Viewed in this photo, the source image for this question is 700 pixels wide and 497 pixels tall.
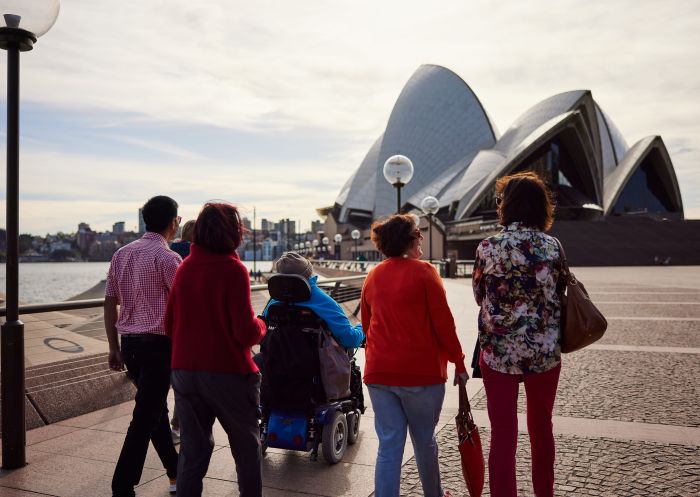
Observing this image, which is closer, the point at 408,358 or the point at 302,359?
the point at 408,358

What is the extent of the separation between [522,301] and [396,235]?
0.63m

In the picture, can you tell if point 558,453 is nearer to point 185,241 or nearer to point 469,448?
point 469,448

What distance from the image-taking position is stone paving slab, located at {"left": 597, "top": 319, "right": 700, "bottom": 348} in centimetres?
771

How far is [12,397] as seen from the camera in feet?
11.4

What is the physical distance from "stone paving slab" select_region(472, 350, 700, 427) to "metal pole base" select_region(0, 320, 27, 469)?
325 centimetres

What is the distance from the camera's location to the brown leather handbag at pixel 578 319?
2.58 metres

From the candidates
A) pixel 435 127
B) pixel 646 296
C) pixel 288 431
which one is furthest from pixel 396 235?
pixel 435 127

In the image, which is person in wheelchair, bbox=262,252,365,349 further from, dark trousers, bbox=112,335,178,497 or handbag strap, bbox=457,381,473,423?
handbag strap, bbox=457,381,473,423

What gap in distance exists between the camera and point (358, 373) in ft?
13.0

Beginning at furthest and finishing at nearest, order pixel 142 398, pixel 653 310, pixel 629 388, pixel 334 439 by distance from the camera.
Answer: pixel 653 310
pixel 629 388
pixel 334 439
pixel 142 398

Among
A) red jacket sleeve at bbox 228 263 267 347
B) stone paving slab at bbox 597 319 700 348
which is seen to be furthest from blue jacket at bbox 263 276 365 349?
stone paving slab at bbox 597 319 700 348

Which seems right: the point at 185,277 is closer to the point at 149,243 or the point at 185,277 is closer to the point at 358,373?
the point at 149,243

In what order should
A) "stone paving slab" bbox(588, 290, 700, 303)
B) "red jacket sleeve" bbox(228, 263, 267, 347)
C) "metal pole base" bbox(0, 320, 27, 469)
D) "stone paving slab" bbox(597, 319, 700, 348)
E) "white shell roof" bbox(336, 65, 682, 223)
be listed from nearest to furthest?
"red jacket sleeve" bbox(228, 263, 267, 347) → "metal pole base" bbox(0, 320, 27, 469) → "stone paving slab" bbox(597, 319, 700, 348) → "stone paving slab" bbox(588, 290, 700, 303) → "white shell roof" bbox(336, 65, 682, 223)

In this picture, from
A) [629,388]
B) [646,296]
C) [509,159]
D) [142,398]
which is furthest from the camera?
[509,159]
